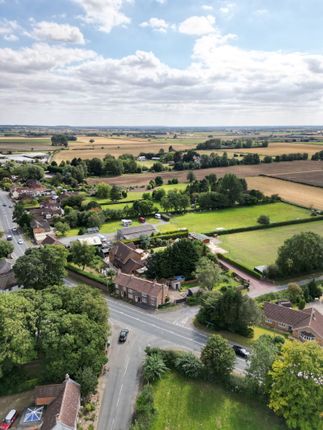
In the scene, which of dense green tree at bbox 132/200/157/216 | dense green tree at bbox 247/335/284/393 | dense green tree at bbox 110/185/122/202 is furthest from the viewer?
dense green tree at bbox 110/185/122/202

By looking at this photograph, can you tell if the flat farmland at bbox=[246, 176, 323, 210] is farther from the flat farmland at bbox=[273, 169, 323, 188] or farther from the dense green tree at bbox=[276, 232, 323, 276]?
the dense green tree at bbox=[276, 232, 323, 276]

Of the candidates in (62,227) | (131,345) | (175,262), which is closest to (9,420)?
(131,345)

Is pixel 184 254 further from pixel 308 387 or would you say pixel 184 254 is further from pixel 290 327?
pixel 308 387

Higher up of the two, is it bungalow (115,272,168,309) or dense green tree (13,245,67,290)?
dense green tree (13,245,67,290)

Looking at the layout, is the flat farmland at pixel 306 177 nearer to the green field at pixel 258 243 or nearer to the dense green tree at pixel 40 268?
the green field at pixel 258 243

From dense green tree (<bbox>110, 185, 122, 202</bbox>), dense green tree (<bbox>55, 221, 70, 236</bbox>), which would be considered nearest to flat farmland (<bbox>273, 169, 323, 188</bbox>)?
dense green tree (<bbox>110, 185, 122, 202</bbox>)

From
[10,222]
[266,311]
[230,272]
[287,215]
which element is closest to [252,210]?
[287,215]

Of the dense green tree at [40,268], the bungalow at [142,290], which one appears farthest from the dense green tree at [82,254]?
the bungalow at [142,290]

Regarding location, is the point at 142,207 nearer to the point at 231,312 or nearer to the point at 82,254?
the point at 82,254

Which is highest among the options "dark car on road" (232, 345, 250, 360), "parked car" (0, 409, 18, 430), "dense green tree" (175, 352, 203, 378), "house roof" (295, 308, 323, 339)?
"house roof" (295, 308, 323, 339)
